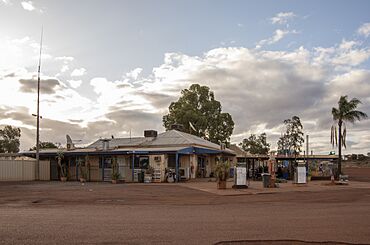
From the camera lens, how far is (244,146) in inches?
3671

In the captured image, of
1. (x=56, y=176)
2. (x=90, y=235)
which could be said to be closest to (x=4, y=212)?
(x=90, y=235)

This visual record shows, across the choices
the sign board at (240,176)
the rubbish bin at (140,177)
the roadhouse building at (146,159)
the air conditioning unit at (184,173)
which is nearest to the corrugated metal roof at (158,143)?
the roadhouse building at (146,159)

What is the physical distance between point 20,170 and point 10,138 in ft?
203

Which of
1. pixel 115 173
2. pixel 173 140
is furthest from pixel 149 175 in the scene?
pixel 173 140

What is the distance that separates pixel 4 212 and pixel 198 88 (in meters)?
54.0

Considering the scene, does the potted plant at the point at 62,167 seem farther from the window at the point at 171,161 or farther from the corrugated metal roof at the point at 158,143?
the window at the point at 171,161

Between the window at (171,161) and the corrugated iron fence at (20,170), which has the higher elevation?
the window at (171,161)

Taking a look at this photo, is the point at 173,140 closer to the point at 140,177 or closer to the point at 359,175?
the point at 140,177

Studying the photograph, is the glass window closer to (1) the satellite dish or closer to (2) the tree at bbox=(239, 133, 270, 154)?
(1) the satellite dish

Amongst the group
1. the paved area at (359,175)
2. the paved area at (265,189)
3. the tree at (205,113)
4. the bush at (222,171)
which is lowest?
Result: the paved area at (359,175)

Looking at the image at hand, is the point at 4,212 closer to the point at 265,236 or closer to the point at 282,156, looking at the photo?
the point at 265,236

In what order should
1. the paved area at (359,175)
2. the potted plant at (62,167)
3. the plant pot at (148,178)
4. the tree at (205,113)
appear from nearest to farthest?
the plant pot at (148,178) < the potted plant at (62,167) < the paved area at (359,175) < the tree at (205,113)

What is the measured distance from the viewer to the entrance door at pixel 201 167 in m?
44.4

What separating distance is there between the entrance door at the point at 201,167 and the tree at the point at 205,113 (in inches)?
759
